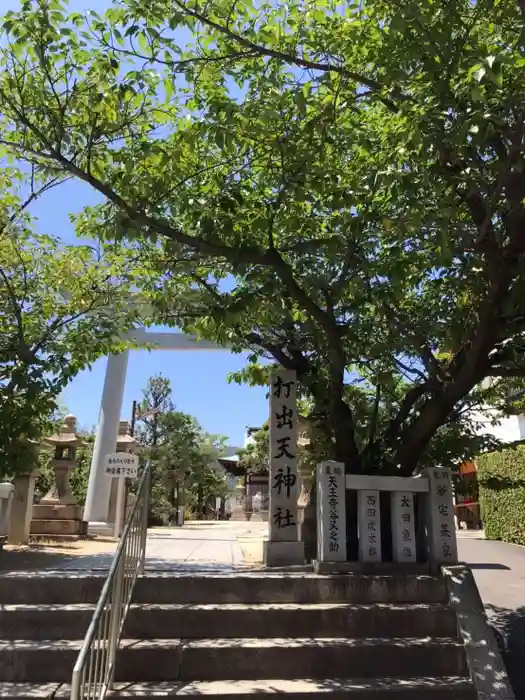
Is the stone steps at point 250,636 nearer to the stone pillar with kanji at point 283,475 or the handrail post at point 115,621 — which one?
the handrail post at point 115,621

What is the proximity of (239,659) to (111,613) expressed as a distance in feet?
3.95

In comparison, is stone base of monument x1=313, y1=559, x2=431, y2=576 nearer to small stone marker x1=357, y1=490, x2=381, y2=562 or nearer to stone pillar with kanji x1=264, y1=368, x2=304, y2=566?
small stone marker x1=357, y1=490, x2=381, y2=562

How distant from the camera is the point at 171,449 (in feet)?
101

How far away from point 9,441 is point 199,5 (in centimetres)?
619

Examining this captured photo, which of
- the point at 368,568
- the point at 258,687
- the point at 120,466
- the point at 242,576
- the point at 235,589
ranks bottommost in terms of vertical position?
the point at 258,687

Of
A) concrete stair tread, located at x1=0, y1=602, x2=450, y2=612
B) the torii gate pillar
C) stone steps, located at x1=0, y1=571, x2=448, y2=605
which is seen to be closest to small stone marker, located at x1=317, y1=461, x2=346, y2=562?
stone steps, located at x1=0, y1=571, x2=448, y2=605

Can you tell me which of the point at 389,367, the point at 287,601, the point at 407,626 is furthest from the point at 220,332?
the point at 407,626

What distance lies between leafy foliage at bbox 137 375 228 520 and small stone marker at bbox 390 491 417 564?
22489mm

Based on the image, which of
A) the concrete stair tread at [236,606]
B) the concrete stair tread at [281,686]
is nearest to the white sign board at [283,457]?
the concrete stair tread at [236,606]

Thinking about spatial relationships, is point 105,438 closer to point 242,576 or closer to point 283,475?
point 283,475

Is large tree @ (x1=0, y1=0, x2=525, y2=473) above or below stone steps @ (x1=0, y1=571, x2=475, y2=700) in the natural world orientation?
above

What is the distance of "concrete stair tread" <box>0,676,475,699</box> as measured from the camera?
4.45m

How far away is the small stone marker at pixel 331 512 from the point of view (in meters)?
6.16

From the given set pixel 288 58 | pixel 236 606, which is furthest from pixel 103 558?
pixel 288 58
